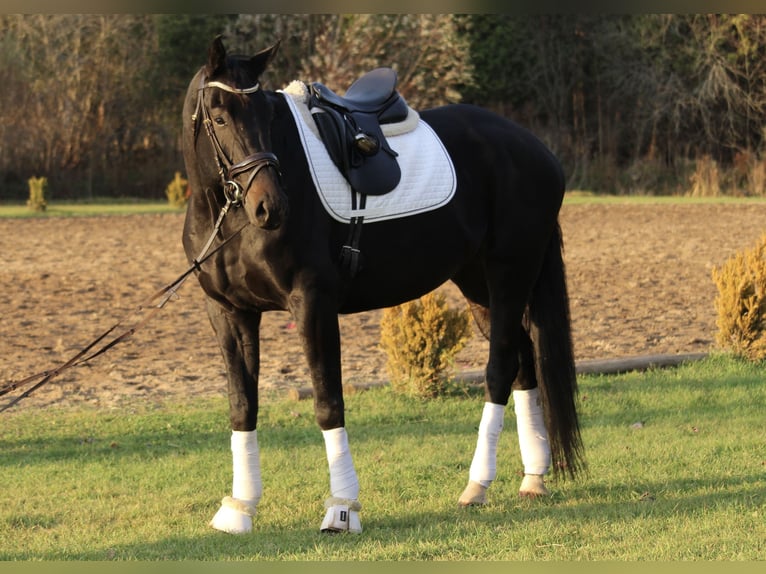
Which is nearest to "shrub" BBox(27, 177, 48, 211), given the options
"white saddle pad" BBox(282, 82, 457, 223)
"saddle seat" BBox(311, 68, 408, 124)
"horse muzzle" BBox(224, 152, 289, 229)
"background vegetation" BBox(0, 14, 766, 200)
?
"background vegetation" BBox(0, 14, 766, 200)

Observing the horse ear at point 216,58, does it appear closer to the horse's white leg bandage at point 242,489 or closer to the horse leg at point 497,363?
the horse's white leg bandage at point 242,489

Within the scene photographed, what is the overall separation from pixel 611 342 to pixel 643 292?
283 centimetres

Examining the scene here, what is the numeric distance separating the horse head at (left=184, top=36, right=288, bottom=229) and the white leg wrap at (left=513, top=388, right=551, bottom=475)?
6.50ft

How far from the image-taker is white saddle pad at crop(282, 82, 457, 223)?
461 cm

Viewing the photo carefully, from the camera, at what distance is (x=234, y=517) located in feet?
15.7

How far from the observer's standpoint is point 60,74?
3020 centimetres

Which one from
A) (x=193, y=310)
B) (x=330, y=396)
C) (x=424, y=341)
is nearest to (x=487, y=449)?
(x=330, y=396)

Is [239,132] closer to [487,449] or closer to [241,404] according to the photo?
[241,404]

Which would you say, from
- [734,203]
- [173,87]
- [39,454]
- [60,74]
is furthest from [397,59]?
[39,454]

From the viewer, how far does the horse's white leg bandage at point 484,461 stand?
5.13 m

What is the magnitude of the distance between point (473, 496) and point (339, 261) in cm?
141

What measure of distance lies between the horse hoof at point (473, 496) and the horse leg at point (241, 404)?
3.37 ft

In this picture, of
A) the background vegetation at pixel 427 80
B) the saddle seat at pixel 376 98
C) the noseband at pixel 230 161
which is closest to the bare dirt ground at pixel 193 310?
the saddle seat at pixel 376 98

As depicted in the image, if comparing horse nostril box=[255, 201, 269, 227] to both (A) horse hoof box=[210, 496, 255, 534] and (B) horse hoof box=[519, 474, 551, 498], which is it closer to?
(A) horse hoof box=[210, 496, 255, 534]
